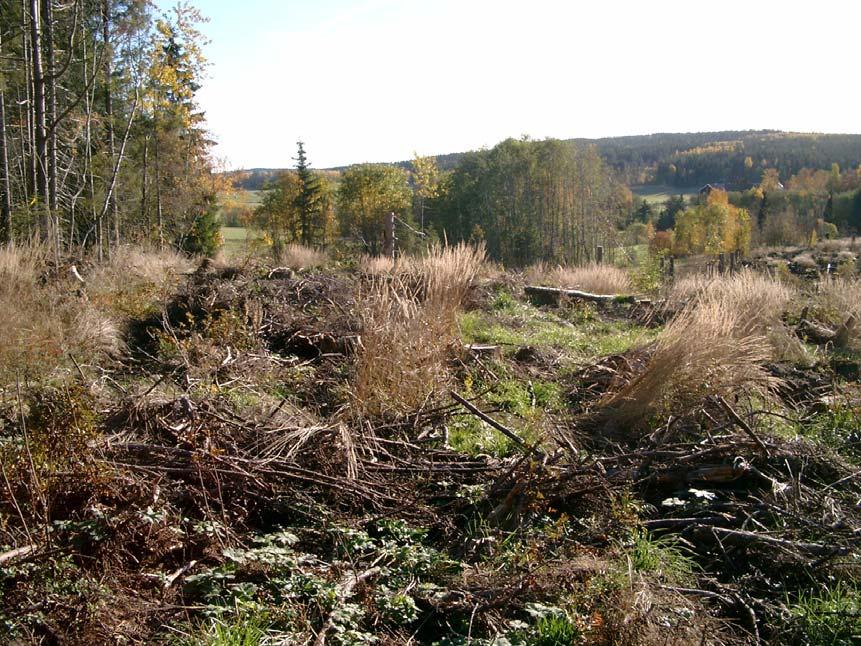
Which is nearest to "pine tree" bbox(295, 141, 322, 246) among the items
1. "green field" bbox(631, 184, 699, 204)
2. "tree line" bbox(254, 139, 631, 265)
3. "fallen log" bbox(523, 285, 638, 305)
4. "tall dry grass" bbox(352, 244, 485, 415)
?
"tree line" bbox(254, 139, 631, 265)

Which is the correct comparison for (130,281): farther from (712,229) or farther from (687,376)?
(712,229)

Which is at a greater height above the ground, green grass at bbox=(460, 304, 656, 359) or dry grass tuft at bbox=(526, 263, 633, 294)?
dry grass tuft at bbox=(526, 263, 633, 294)

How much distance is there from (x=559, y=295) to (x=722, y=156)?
334 feet

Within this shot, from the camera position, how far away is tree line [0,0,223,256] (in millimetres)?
10141

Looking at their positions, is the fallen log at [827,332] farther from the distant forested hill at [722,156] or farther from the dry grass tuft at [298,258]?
the distant forested hill at [722,156]

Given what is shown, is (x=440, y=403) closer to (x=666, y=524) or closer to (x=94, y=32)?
(x=666, y=524)

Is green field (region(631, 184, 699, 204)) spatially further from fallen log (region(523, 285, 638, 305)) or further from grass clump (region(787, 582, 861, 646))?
grass clump (region(787, 582, 861, 646))

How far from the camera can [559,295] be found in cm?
1022

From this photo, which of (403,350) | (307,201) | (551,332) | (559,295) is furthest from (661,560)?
(307,201)

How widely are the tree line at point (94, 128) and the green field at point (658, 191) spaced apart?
3140 inches

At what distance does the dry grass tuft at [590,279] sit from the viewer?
11.6 meters

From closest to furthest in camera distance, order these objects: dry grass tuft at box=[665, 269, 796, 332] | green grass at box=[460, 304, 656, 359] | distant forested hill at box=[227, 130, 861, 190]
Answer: dry grass tuft at box=[665, 269, 796, 332] → green grass at box=[460, 304, 656, 359] → distant forested hill at box=[227, 130, 861, 190]

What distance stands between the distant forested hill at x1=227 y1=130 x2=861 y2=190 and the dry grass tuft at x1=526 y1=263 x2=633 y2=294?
66066 mm

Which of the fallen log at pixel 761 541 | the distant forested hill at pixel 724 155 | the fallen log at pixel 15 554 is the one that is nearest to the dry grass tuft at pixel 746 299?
the fallen log at pixel 761 541
